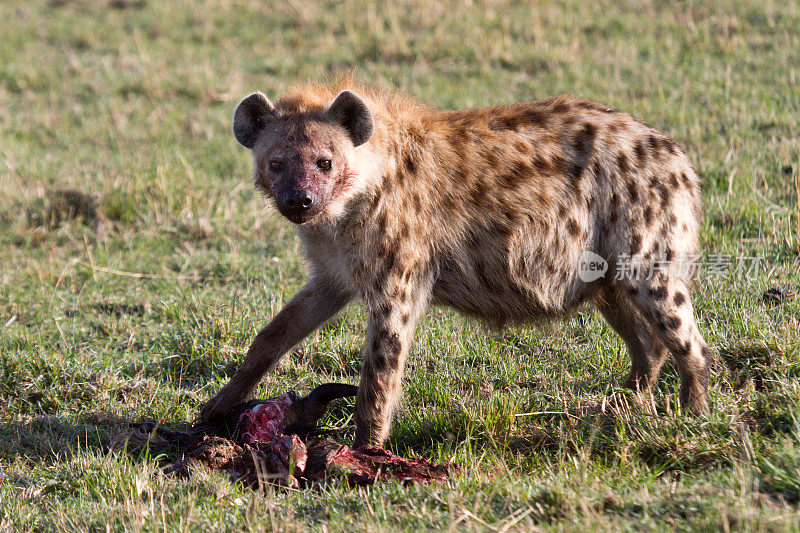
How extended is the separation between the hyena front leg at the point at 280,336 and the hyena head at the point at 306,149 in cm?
54

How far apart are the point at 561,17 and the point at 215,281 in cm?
511

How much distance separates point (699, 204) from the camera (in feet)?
12.9

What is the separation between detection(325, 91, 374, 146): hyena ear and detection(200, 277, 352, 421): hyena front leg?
684 millimetres

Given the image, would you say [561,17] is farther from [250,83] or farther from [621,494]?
[621,494]

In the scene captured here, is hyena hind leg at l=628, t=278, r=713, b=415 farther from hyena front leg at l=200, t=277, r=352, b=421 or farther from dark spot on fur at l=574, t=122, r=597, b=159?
hyena front leg at l=200, t=277, r=352, b=421

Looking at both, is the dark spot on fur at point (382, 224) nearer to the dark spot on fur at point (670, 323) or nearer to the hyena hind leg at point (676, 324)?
the hyena hind leg at point (676, 324)

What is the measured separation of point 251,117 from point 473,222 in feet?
3.31

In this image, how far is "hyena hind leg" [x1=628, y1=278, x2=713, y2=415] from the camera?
3740 mm

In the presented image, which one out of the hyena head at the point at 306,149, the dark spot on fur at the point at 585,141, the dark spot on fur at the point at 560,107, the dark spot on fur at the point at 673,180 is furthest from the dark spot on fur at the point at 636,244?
the hyena head at the point at 306,149

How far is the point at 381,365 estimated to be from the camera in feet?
11.9

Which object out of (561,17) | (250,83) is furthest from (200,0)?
(561,17)

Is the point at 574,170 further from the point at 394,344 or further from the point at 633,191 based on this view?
the point at 394,344

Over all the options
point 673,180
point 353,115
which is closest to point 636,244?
point 673,180

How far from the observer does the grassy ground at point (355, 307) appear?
3.13 m
